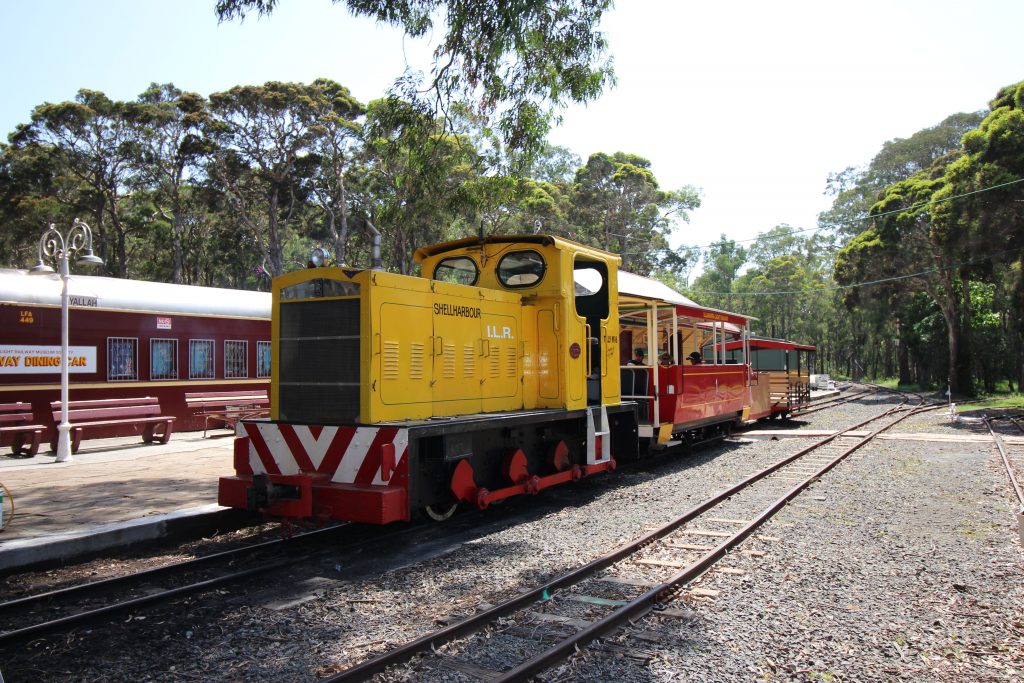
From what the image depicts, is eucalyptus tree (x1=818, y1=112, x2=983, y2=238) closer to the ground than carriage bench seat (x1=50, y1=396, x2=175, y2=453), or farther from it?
farther from it

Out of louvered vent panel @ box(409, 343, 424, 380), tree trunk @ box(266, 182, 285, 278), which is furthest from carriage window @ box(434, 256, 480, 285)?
tree trunk @ box(266, 182, 285, 278)

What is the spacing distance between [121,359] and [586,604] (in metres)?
12.4

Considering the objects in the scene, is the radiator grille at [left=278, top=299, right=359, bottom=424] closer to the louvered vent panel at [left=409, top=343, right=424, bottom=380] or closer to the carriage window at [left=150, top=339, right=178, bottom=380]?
the louvered vent panel at [left=409, top=343, right=424, bottom=380]

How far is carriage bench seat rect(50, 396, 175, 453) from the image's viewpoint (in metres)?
12.2

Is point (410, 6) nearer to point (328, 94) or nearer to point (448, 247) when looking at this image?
point (448, 247)

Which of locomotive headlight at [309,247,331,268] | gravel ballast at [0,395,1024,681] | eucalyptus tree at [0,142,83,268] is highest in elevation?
eucalyptus tree at [0,142,83,268]

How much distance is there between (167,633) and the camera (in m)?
4.29

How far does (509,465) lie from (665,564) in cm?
224

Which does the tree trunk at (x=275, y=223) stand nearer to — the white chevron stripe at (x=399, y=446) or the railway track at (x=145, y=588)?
the railway track at (x=145, y=588)


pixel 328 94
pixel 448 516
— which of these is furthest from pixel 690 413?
pixel 328 94

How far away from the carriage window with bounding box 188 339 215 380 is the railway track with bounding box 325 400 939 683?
1177 cm

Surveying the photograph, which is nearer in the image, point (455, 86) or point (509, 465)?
point (509, 465)

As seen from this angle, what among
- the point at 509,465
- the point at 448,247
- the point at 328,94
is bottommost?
the point at 509,465

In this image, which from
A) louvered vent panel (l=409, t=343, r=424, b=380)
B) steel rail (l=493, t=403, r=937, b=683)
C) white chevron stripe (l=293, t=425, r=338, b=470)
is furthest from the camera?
louvered vent panel (l=409, t=343, r=424, b=380)
